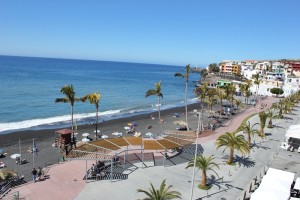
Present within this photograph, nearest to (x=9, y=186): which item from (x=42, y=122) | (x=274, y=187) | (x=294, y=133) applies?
(x=274, y=187)

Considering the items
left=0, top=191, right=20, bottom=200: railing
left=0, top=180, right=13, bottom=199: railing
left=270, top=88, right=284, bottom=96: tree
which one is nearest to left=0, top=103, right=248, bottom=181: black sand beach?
left=0, top=180, right=13, bottom=199: railing

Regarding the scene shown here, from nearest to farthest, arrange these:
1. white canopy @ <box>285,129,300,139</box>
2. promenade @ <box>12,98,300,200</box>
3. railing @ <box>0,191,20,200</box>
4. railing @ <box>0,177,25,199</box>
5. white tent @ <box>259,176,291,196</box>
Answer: railing @ <box>0,191,20,200</box>, white tent @ <box>259,176,291,196</box>, railing @ <box>0,177,25,199</box>, promenade @ <box>12,98,300,200</box>, white canopy @ <box>285,129,300,139</box>

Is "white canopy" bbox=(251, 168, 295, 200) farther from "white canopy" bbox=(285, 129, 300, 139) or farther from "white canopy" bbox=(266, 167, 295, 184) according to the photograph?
"white canopy" bbox=(285, 129, 300, 139)

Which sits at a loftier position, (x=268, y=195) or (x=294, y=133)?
(x=294, y=133)

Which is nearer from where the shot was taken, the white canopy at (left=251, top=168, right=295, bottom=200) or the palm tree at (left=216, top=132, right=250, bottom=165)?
the white canopy at (left=251, top=168, right=295, bottom=200)

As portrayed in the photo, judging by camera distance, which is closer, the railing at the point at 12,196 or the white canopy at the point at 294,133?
the railing at the point at 12,196

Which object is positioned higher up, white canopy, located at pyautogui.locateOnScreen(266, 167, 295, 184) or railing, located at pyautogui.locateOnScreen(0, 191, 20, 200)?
white canopy, located at pyautogui.locateOnScreen(266, 167, 295, 184)

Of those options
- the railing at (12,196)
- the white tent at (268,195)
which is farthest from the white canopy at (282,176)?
the railing at (12,196)

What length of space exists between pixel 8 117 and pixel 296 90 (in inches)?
3699

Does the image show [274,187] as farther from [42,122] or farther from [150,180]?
[42,122]

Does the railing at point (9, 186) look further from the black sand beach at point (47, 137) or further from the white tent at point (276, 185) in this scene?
the white tent at point (276, 185)

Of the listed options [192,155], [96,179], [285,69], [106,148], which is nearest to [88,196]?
[96,179]

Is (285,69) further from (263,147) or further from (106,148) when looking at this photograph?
(106,148)

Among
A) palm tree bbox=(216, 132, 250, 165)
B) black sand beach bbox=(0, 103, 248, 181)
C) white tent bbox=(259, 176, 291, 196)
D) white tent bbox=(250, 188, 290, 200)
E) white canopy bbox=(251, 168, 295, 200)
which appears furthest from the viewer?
black sand beach bbox=(0, 103, 248, 181)
